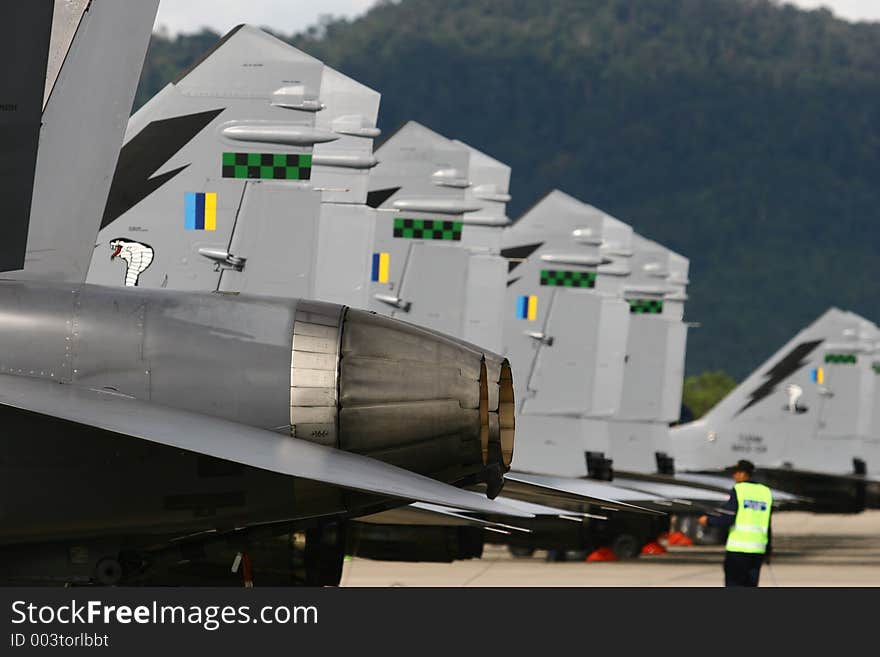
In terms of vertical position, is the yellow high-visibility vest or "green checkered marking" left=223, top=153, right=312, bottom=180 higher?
"green checkered marking" left=223, top=153, right=312, bottom=180

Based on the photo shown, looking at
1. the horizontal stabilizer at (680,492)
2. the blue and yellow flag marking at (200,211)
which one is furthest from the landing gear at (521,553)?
the blue and yellow flag marking at (200,211)

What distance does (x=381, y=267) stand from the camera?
550 inches

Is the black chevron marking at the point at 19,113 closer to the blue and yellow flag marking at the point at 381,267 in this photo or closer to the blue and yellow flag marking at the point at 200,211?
the blue and yellow flag marking at the point at 200,211

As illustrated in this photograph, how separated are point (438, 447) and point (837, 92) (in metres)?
143

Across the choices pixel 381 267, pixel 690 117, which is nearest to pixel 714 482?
pixel 381 267

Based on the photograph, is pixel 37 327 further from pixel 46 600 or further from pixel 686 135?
pixel 686 135

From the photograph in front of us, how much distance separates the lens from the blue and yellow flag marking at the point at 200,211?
9.03 meters

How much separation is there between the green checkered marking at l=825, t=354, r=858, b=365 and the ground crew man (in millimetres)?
18193

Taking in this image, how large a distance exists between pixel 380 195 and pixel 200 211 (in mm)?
5183

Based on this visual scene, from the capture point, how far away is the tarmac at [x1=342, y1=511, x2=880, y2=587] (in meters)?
16.0

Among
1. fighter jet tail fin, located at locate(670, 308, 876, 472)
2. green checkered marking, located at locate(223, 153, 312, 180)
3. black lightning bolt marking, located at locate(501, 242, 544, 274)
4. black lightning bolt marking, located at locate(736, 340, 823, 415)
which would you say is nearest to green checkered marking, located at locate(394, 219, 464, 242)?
black lightning bolt marking, located at locate(501, 242, 544, 274)

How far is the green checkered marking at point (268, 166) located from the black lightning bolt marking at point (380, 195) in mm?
4814

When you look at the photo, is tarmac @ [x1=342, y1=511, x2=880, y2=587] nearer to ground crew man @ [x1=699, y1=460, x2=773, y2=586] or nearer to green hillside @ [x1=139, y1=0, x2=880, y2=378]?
ground crew man @ [x1=699, y1=460, x2=773, y2=586]

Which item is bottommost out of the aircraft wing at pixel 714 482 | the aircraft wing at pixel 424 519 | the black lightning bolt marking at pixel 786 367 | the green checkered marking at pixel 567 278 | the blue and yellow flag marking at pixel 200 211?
the aircraft wing at pixel 714 482
